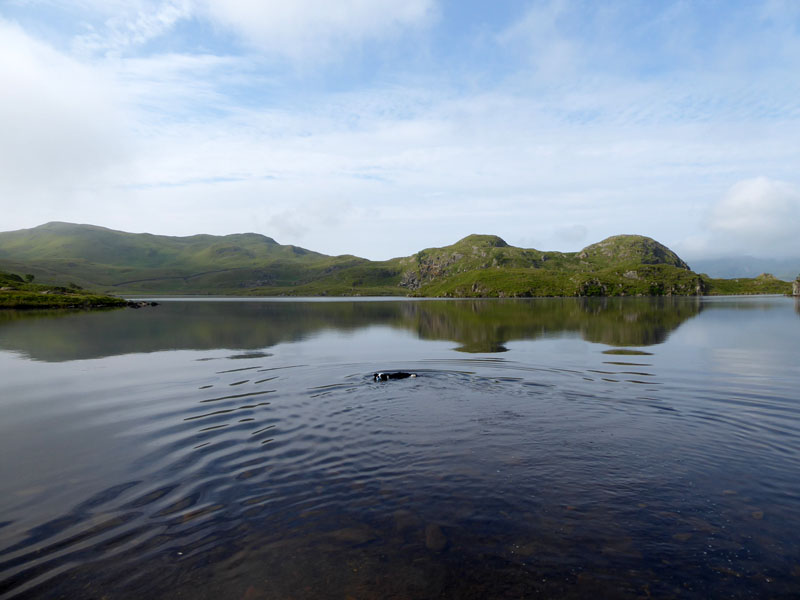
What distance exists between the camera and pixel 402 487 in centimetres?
1352

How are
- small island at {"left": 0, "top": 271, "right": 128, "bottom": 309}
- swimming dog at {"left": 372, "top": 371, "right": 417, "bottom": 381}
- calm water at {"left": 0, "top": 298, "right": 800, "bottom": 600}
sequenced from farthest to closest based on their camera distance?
1. small island at {"left": 0, "top": 271, "right": 128, "bottom": 309}
2. swimming dog at {"left": 372, "top": 371, "right": 417, "bottom": 381}
3. calm water at {"left": 0, "top": 298, "right": 800, "bottom": 600}

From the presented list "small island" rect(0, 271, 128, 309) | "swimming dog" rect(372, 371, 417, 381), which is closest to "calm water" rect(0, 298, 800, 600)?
"swimming dog" rect(372, 371, 417, 381)

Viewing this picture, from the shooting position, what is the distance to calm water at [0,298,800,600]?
9344 mm

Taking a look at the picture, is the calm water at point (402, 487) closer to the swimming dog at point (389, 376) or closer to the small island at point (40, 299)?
the swimming dog at point (389, 376)

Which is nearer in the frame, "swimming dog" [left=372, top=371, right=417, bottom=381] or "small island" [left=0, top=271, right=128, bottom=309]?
"swimming dog" [left=372, top=371, right=417, bottom=381]

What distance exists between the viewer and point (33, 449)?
685 inches

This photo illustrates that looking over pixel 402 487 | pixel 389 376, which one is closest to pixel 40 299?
pixel 389 376

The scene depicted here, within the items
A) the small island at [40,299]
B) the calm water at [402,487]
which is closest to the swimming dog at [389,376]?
the calm water at [402,487]

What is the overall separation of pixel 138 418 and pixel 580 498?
2084cm

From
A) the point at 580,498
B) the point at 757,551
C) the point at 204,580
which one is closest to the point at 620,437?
the point at 580,498

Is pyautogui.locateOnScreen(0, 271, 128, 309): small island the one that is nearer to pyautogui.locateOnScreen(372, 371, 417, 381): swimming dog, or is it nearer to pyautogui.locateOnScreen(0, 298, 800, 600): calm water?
pyautogui.locateOnScreen(0, 298, 800, 600): calm water

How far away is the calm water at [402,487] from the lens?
934 centimetres

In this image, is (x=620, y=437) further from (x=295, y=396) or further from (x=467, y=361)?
(x=467, y=361)

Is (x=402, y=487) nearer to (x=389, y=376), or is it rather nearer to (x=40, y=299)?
(x=389, y=376)
